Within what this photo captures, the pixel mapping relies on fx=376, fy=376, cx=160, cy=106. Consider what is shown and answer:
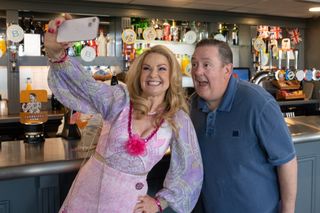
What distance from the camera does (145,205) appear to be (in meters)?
1.39

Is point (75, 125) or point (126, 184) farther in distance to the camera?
point (75, 125)

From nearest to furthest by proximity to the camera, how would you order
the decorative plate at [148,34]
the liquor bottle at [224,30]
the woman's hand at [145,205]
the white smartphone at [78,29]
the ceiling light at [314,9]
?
the white smartphone at [78,29]
the woman's hand at [145,205]
the decorative plate at [148,34]
the ceiling light at [314,9]
the liquor bottle at [224,30]

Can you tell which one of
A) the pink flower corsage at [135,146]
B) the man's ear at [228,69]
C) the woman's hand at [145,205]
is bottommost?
the woman's hand at [145,205]

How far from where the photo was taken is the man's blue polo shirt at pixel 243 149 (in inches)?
58.7

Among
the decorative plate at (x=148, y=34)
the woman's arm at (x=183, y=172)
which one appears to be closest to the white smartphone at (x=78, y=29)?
the woman's arm at (x=183, y=172)

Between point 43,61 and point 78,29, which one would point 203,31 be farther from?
point 78,29

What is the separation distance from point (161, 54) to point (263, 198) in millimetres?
740

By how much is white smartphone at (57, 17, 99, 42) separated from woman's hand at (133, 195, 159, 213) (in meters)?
0.65

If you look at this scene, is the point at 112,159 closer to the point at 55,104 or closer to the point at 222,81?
the point at 222,81

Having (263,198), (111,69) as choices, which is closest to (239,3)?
(111,69)

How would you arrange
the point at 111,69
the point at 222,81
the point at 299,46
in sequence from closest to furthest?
1. the point at 222,81
2. the point at 111,69
3. the point at 299,46

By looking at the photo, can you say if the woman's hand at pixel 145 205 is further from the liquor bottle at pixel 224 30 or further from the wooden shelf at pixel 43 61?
the liquor bottle at pixel 224 30

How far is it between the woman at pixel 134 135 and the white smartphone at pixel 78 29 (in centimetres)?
12

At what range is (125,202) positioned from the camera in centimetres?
133
